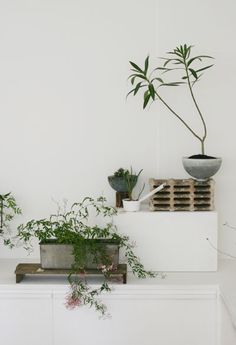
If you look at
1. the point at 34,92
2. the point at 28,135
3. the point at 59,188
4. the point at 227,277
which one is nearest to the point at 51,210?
the point at 59,188

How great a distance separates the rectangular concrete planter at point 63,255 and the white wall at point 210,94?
2.25 feet

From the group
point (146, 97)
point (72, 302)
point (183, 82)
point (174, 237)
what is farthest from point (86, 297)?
point (183, 82)

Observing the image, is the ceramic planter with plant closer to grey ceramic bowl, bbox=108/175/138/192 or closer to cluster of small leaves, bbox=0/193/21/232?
grey ceramic bowl, bbox=108/175/138/192

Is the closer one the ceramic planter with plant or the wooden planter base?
the wooden planter base

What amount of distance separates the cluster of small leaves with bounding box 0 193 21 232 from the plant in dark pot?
0.62 metres


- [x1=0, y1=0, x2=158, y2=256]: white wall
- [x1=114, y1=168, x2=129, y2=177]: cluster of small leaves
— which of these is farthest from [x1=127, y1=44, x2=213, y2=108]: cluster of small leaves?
[x1=114, y1=168, x2=129, y2=177]: cluster of small leaves

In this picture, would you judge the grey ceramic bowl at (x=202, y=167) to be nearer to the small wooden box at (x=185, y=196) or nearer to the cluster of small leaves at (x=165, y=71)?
the small wooden box at (x=185, y=196)

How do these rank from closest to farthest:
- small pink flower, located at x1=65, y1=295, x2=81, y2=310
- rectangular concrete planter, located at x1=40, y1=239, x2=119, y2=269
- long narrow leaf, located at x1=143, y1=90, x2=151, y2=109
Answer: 1. small pink flower, located at x1=65, y1=295, x2=81, y2=310
2. rectangular concrete planter, located at x1=40, y1=239, x2=119, y2=269
3. long narrow leaf, located at x1=143, y1=90, x2=151, y2=109

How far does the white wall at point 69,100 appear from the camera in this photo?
302 centimetres

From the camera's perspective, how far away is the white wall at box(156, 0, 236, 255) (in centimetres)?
301

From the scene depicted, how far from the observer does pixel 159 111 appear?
3.06 meters

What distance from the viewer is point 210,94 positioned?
3047 millimetres

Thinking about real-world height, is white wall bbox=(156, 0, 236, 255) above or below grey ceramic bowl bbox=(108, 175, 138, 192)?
above

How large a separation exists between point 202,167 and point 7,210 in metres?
1.24
